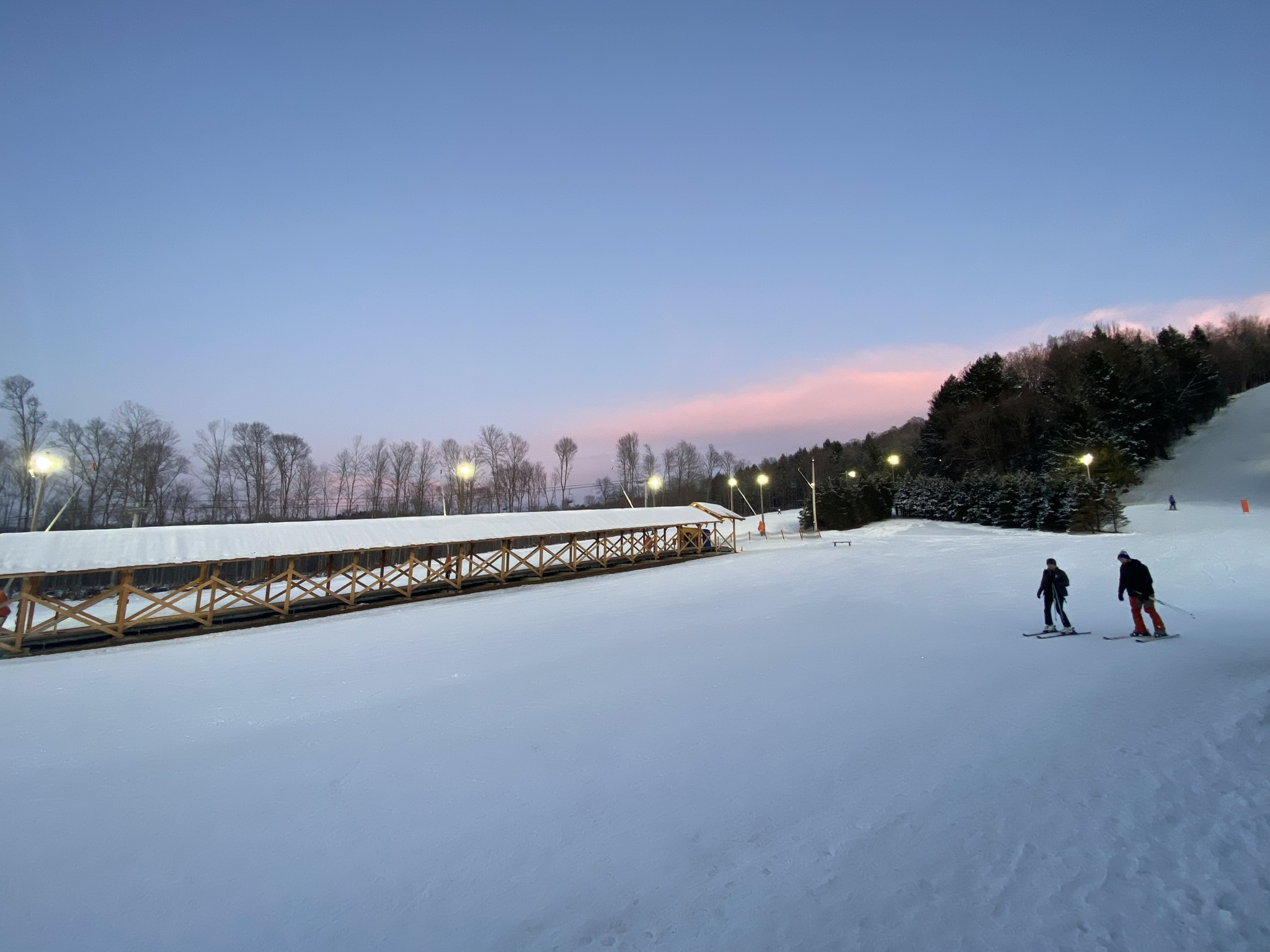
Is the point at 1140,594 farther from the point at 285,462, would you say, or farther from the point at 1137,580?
the point at 285,462

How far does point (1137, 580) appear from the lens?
8.77m

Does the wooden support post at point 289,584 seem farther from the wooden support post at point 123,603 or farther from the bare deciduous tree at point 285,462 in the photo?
the bare deciduous tree at point 285,462

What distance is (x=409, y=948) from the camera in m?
3.27

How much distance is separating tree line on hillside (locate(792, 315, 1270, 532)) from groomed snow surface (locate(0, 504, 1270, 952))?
24.1 m

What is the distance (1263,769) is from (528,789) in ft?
19.9

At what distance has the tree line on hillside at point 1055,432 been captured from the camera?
31.3 meters

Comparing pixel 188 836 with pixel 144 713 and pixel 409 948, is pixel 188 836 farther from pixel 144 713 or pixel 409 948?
pixel 144 713

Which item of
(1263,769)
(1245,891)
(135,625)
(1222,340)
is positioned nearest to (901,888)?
(1245,891)

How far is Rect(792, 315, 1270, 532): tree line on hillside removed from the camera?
103ft

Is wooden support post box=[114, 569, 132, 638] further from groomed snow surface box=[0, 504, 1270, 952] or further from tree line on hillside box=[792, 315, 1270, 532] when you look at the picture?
tree line on hillside box=[792, 315, 1270, 532]

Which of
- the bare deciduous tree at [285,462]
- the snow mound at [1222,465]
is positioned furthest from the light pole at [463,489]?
the snow mound at [1222,465]

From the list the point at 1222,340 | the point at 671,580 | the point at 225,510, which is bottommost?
the point at 671,580

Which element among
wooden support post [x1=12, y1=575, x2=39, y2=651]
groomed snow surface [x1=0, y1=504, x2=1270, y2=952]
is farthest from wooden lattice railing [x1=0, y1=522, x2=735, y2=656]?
groomed snow surface [x1=0, y1=504, x2=1270, y2=952]

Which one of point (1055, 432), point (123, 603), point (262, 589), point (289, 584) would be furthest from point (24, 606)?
point (1055, 432)
